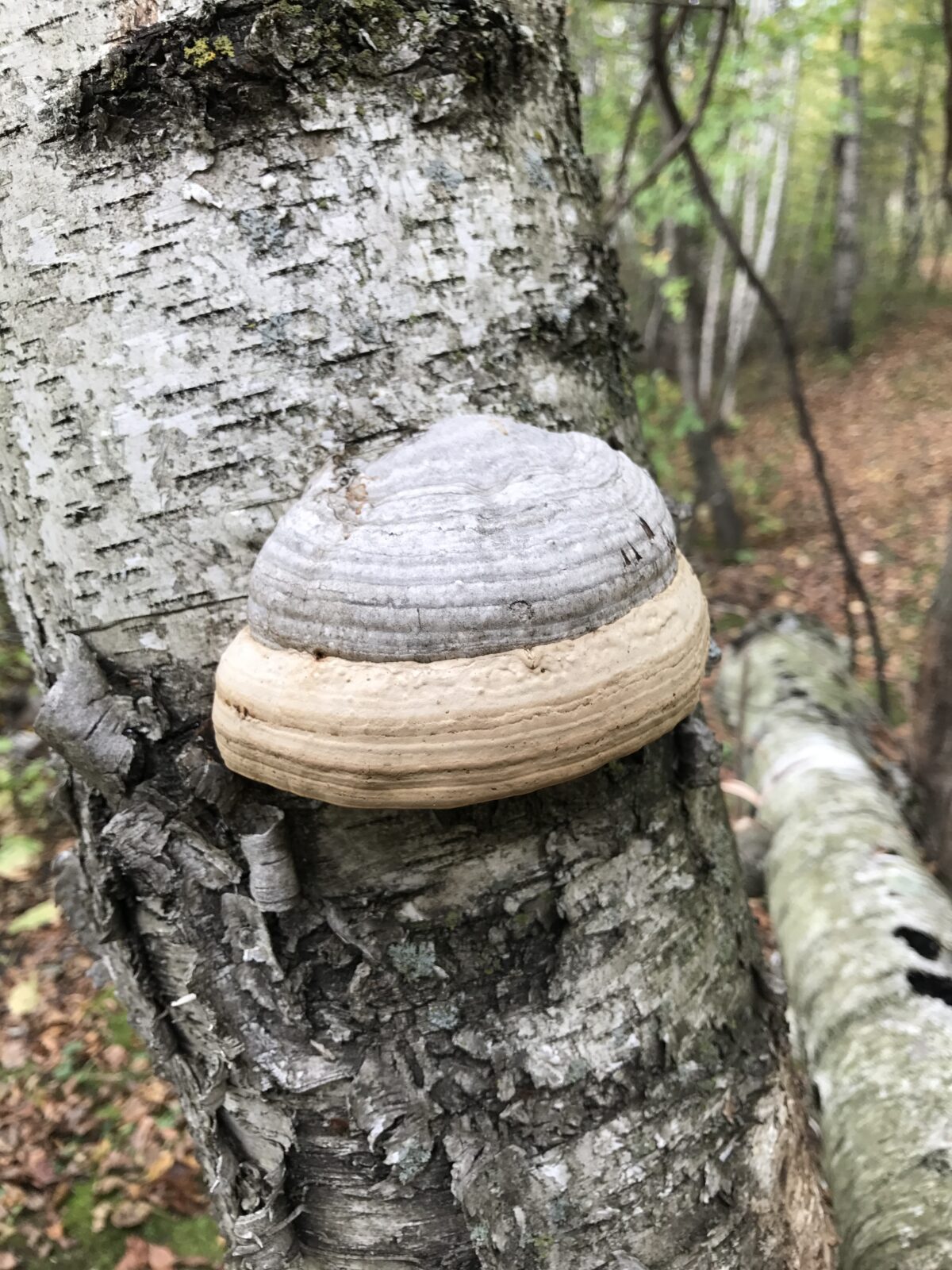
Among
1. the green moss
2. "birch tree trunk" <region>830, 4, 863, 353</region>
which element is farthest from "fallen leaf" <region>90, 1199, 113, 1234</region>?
"birch tree trunk" <region>830, 4, 863, 353</region>

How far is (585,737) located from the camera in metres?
1.00

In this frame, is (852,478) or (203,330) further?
(852,478)

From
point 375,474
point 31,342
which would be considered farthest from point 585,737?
point 31,342

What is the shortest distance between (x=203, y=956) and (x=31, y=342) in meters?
0.93

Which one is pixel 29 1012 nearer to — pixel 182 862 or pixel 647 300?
pixel 182 862

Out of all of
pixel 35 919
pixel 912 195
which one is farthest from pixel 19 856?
pixel 912 195

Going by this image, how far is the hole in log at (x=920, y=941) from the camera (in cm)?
251

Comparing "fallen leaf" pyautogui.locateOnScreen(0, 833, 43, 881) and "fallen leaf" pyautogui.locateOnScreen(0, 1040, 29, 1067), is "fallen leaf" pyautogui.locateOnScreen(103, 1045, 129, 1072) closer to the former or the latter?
"fallen leaf" pyautogui.locateOnScreen(0, 1040, 29, 1067)

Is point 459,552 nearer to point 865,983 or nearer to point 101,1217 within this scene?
point 865,983

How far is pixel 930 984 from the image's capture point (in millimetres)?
2377

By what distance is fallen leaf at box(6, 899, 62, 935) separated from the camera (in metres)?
4.89

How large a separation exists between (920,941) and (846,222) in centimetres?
2106

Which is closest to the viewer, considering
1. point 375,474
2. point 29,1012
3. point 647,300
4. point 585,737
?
point 585,737

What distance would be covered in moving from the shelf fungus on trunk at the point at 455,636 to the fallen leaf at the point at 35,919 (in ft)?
15.3
